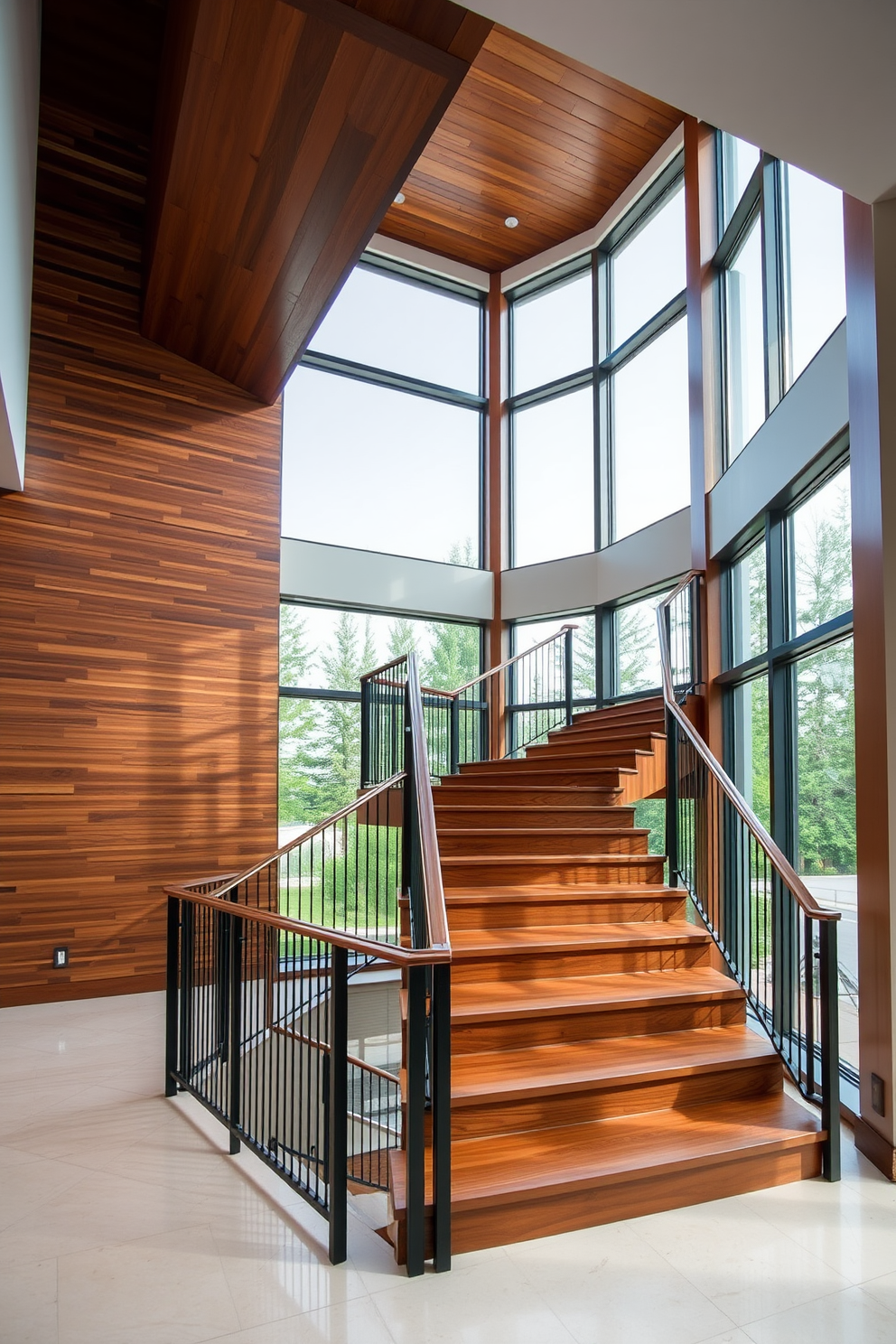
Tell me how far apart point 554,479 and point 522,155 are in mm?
3019

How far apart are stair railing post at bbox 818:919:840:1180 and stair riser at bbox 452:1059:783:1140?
1.10 feet

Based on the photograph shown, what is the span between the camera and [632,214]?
8539 mm

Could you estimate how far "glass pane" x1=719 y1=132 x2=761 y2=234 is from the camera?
20.5 ft

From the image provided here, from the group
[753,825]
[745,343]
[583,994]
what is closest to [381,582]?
[745,343]

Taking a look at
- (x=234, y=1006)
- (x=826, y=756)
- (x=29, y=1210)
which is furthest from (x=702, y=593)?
(x=29, y=1210)

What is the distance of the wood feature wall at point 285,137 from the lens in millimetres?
3695

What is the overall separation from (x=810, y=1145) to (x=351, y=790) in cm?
539

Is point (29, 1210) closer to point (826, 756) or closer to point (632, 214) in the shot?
point (826, 756)

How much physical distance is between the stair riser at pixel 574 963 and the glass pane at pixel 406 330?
673 cm

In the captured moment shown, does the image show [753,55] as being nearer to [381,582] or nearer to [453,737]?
[453,737]

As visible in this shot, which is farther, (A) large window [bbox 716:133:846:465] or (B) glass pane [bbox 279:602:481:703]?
(B) glass pane [bbox 279:602:481:703]

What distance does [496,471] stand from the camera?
9.38 meters

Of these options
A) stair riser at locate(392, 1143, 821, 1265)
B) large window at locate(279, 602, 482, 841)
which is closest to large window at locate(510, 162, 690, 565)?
large window at locate(279, 602, 482, 841)

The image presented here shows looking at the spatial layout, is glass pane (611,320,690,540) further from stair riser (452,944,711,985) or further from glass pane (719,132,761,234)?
stair riser (452,944,711,985)
